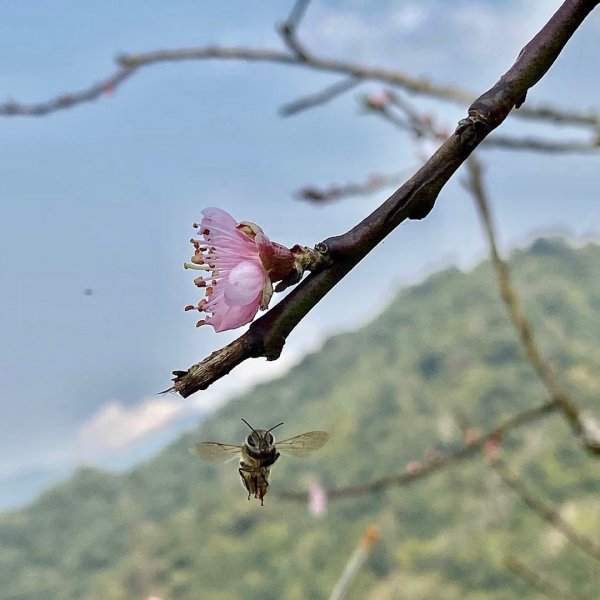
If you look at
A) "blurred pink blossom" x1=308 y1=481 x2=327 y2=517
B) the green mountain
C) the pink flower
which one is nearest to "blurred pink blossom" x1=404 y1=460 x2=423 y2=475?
"blurred pink blossom" x1=308 y1=481 x2=327 y2=517

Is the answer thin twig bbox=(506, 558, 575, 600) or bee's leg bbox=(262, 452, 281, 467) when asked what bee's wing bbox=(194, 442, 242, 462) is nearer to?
bee's leg bbox=(262, 452, 281, 467)

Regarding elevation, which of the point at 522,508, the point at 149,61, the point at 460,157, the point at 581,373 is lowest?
the point at 460,157

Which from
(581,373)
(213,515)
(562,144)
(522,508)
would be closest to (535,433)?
(581,373)

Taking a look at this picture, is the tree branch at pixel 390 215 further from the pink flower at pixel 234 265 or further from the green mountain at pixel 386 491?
the green mountain at pixel 386 491

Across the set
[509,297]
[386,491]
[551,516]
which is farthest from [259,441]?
[386,491]

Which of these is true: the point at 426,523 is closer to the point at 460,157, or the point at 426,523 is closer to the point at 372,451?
the point at 372,451

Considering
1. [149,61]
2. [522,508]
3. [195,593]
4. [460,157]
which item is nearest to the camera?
[460,157]

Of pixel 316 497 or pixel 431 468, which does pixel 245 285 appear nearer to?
pixel 316 497
